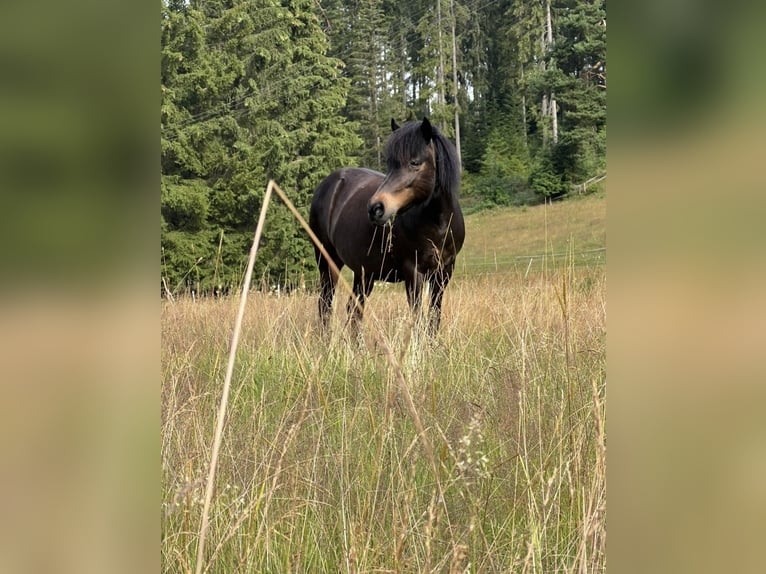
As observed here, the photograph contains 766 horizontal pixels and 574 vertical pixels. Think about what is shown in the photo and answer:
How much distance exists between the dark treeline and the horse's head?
549cm

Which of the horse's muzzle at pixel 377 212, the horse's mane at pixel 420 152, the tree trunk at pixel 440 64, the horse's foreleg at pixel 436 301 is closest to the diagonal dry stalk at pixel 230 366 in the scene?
the horse's foreleg at pixel 436 301

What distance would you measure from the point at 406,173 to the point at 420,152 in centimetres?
17

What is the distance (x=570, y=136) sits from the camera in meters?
23.0

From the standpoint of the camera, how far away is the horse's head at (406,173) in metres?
3.72

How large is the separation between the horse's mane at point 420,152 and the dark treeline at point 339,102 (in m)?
5.50

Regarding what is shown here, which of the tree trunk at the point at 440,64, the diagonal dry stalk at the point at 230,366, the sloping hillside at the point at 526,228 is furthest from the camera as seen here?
the tree trunk at the point at 440,64

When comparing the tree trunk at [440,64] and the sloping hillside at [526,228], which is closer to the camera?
the sloping hillside at [526,228]

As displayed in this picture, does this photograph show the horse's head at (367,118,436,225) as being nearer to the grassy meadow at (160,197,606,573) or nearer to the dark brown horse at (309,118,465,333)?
the dark brown horse at (309,118,465,333)

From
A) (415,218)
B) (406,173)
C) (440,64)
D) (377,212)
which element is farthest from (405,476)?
(440,64)

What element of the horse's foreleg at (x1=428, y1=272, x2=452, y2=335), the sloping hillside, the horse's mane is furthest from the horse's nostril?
the sloping hillside

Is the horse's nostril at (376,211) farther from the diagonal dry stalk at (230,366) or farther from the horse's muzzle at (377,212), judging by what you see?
the diagonal dry stalk at (230,366)

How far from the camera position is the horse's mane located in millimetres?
3809
